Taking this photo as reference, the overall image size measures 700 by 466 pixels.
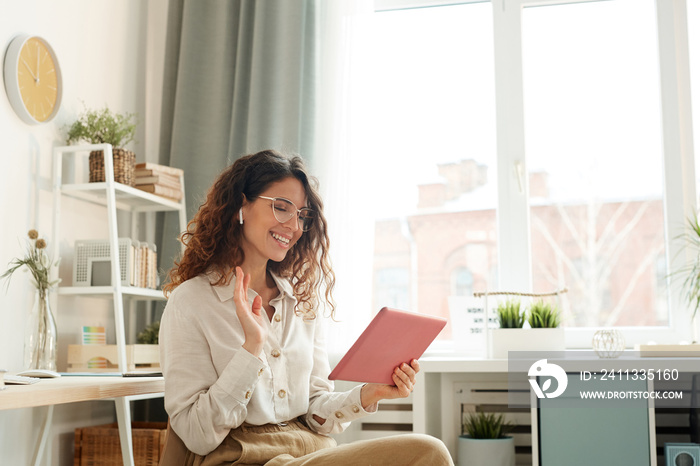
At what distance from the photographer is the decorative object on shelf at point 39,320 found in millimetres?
2145

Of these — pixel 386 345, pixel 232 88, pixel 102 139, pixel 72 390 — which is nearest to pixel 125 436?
pixel 72 390

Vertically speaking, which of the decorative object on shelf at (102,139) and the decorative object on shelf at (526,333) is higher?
the decorative object on shelf at (102,139)

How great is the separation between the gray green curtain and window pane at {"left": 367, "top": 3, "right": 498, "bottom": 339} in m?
0.31

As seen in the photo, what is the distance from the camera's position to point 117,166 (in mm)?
2529

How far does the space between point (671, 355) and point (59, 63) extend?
7.05 ft

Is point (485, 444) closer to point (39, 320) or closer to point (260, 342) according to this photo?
point (260, 342)

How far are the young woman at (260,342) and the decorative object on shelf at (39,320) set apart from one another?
69 cm

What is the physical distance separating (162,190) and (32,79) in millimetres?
588

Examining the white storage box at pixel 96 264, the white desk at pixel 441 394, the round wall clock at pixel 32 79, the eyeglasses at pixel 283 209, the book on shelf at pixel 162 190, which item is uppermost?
the round wall clock at pixel 32 79

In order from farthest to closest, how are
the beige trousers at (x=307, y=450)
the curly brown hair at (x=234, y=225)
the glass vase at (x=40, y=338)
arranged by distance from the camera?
the glass vase at (x=40, y=338) → the curly brown hair at (x=234, y=225) → the beige trousers at (x=307, y=450)

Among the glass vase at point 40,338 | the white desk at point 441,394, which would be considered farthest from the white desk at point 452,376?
the glass vase at point 40,338

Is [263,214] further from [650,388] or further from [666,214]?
[666,214]

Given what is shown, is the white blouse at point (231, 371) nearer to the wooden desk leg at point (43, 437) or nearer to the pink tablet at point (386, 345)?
the pink tablet at point (386, 345)

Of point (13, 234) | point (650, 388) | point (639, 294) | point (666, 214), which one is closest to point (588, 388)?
point (650, 388)
